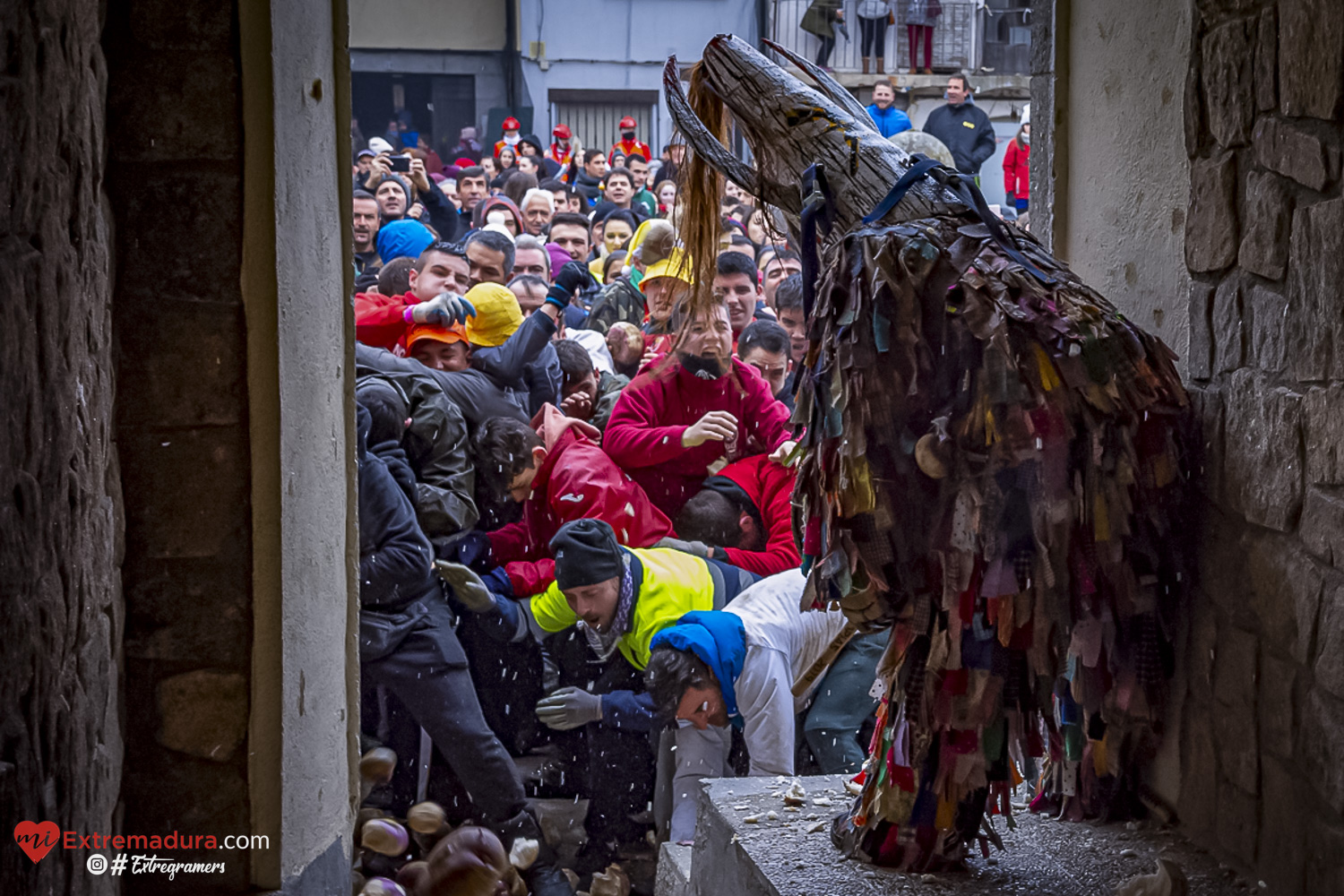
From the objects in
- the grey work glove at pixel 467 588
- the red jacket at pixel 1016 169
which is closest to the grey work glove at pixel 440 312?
the grey work glove at pixel 467 588

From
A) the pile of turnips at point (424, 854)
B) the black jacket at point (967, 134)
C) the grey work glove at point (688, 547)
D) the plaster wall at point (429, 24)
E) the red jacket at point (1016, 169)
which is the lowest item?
the pile of turnips at point (424, 854)

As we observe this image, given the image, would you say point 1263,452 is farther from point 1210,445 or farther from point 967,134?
point 967,134

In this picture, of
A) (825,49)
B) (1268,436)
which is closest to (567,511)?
(1268,436)

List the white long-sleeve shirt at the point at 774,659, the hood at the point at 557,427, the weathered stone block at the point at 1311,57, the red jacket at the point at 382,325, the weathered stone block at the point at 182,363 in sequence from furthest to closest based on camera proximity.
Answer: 1. the red jacket at the point at 382,325
2. the hood at the point at 557,427
3. the white long-sleeve shirt at the point at 774,659
4. the weathered stone block at the point at 182,363
5. the weathered stone block at the point at 1311,57

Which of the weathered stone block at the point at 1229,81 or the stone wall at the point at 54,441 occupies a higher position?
the weathered stone block at the point at 1229,81

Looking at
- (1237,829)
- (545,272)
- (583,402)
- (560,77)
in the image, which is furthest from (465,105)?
(1237,829)

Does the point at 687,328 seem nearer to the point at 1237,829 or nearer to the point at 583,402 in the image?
the point at 1237,829

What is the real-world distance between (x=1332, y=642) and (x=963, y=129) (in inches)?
375

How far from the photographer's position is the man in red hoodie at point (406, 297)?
441 centimetres

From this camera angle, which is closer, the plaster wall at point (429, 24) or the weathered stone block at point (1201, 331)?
the weathered stone block at point (1201, 331)

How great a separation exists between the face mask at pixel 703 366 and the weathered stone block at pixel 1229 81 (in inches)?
83.8

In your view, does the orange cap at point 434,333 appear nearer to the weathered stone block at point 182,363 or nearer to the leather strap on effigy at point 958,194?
the weathered stone block at point 182,363

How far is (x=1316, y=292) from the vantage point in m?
1.68

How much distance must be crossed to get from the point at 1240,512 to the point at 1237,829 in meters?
0.53
